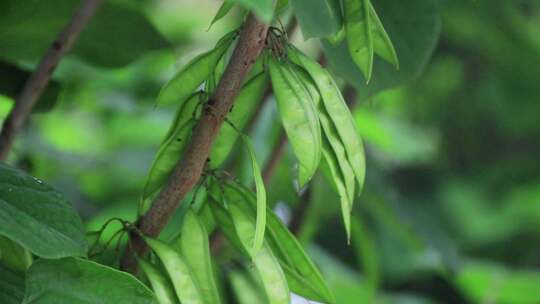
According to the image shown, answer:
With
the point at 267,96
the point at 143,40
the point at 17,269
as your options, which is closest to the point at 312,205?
the point at 267,96

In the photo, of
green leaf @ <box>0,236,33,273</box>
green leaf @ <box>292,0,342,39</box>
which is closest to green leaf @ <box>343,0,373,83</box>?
green leaf @ <box>292,0,342,39</box>

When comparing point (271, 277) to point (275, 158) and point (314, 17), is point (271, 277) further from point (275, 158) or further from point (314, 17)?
point (275, 158)

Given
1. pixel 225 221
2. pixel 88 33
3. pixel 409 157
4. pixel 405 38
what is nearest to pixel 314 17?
pixel 225 221

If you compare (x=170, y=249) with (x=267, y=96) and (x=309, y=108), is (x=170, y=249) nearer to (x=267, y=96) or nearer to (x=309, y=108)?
(x=309, y=108)

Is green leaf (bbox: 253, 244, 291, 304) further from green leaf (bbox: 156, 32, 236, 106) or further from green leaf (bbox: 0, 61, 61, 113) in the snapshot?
green leaf (bbox: 0, 61, 61, 113)

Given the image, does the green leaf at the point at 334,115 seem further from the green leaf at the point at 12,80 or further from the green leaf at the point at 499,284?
the green leaf at the point at 499,284

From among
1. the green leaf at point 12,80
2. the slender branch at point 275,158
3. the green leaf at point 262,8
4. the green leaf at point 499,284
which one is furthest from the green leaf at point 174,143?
the green leaf at point 499,284
